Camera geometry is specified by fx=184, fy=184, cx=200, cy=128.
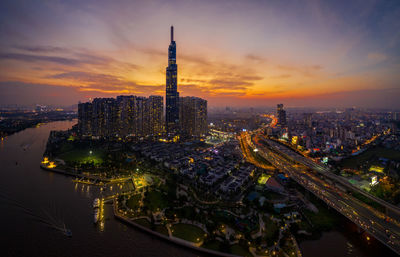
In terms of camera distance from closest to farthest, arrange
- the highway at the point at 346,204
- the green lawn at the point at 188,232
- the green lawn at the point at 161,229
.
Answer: the green lawn at the point at 188,232
the highway at the point at 346,204
the green lawn at the point at 161,229

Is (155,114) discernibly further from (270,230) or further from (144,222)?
(270,230)

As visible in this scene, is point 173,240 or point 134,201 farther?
point 134,201

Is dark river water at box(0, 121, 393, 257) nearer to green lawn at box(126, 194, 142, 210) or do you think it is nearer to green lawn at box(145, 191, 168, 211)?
green lawn at box(126, 194, 142, 210)

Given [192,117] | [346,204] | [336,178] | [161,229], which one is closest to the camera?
[161,229]

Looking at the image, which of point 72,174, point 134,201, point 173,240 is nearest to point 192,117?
point 72,174

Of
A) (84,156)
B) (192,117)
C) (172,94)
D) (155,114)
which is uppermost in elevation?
(172,94)

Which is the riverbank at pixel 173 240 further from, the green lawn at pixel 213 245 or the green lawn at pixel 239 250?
the green lawn at pixel 239 250

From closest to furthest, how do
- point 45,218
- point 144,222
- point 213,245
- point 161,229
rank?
point 213,245 < point 161,229 < point 144,222 < point 45,218

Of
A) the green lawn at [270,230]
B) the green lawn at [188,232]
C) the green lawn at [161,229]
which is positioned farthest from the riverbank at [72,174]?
the green lawn at [270,230]
